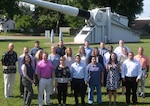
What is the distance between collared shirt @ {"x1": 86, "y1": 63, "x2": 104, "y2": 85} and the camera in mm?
10750

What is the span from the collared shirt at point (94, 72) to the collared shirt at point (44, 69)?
1.19 metres

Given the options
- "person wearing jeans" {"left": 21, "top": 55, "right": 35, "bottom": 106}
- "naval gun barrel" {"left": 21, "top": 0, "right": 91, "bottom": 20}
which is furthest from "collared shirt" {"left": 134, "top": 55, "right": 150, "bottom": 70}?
"naval gun barrel" {"left": 21, "top": 0, "right": 91, "bottom": 20}

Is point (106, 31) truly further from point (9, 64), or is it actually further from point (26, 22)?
point (26, 22)

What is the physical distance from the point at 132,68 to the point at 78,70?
1.57 m

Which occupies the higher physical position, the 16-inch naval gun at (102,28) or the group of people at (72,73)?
the 16-inch naval gun at (102,28)

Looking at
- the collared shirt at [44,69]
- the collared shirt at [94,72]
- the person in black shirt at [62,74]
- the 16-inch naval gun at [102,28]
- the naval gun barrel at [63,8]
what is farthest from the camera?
the 16-inch naval gun at [102,28]

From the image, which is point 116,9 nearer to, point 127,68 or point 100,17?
point 100,17

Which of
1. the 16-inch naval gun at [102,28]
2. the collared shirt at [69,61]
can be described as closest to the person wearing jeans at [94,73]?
the collared shirt at [69,61]

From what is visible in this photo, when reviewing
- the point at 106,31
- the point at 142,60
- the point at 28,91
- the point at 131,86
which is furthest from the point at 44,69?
the point at 106,31

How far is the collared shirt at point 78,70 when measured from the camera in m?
10.6

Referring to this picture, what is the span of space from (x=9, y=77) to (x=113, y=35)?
1193 inches

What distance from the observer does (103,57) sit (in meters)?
12.4

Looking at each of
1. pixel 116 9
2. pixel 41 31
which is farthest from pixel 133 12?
pixel 41 31

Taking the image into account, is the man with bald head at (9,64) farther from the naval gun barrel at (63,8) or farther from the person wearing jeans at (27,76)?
the naval gun barrel at (63,8)
